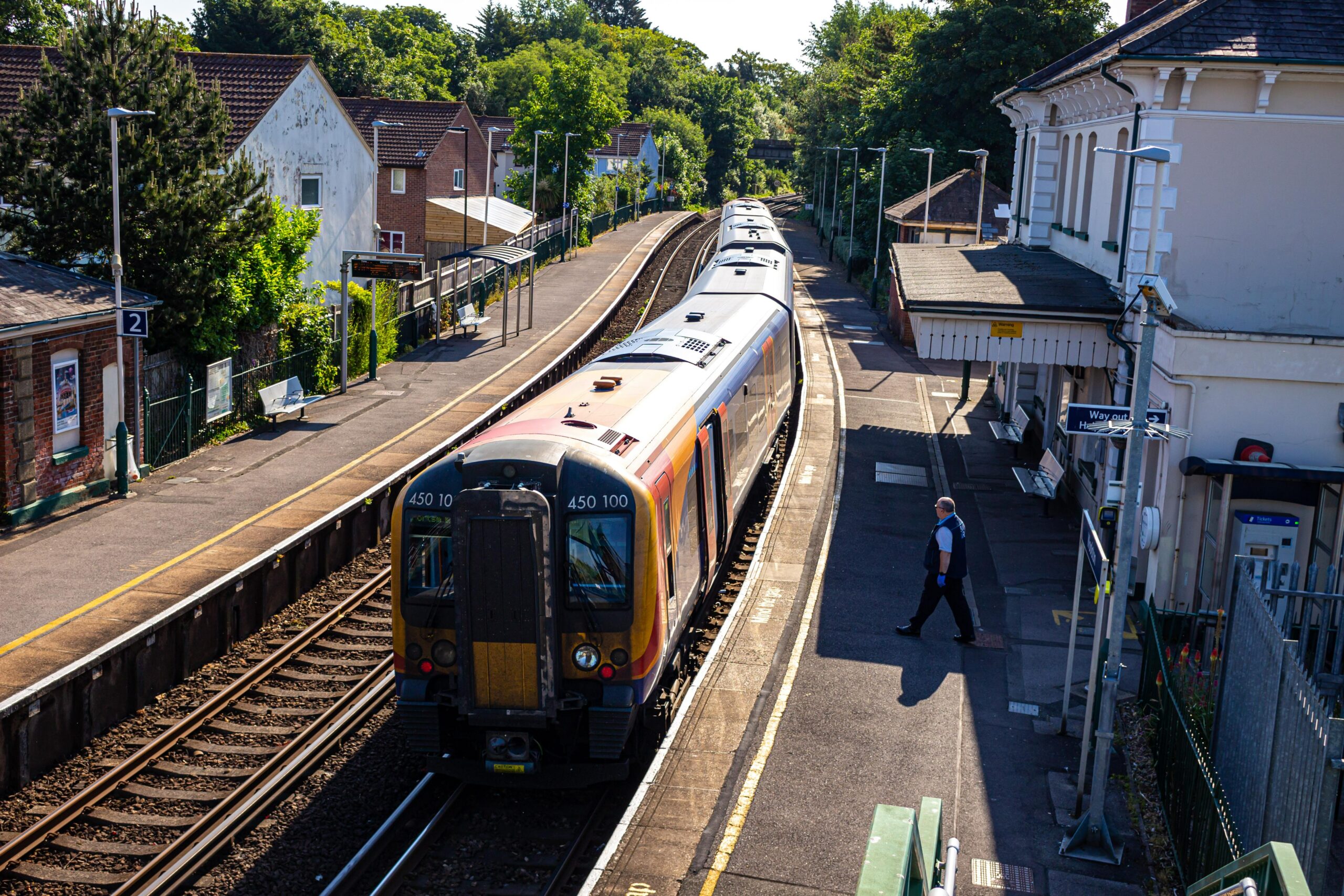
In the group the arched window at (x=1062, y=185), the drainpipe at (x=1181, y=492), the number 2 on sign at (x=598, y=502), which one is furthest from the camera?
the arched window at (x=1062, y=185)

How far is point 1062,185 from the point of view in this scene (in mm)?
24984

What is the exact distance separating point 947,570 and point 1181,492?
137 inches

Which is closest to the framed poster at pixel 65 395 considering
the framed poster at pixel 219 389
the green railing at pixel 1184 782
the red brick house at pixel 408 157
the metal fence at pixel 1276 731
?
the framed poster at pixel 219 389

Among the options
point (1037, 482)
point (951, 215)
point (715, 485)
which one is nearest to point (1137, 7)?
point (1037, 482)

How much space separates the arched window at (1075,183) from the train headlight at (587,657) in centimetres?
1649

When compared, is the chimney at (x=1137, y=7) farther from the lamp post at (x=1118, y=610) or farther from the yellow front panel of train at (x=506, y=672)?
the yellow front panel of train at (x=506, y=672)

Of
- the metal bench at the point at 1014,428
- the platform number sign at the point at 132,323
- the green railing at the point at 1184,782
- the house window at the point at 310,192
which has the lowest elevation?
the green railing at the point at 1184,782

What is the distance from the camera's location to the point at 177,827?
1073 centimetres

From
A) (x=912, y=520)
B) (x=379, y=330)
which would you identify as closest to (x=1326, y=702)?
(x=912, y=520)

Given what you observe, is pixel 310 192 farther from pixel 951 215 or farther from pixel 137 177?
pixel 951 215

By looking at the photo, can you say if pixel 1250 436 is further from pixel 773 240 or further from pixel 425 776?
pixel 773 240

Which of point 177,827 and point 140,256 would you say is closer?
point 177,827

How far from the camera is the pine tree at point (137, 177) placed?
19.7 meters

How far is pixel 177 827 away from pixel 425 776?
2.17 meters
